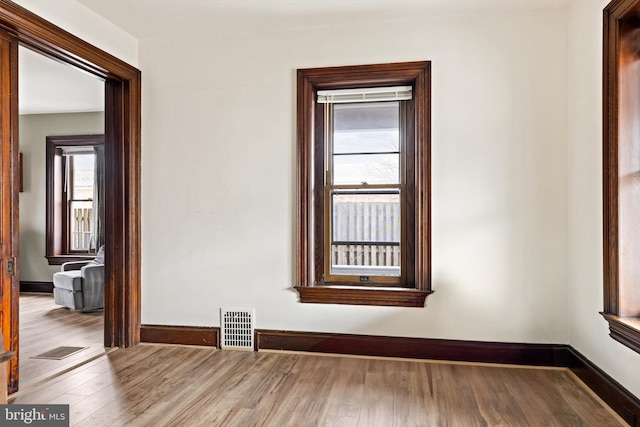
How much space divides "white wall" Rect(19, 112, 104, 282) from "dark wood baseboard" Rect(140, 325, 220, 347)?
367cm

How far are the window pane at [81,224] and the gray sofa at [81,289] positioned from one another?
1.31 metres

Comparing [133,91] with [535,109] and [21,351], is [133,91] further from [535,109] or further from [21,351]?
[535,109]

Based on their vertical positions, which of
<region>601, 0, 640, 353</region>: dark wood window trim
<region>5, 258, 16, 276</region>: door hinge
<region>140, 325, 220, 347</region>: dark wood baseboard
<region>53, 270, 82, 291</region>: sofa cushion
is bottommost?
<region>140, 325, 220, 347</region>: dark wood baseboard

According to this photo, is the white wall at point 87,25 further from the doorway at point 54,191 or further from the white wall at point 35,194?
the white wall at point 35,194

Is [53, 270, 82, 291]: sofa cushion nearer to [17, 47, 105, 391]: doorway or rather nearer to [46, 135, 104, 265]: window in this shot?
[17, 47, 105, 391]: doorway

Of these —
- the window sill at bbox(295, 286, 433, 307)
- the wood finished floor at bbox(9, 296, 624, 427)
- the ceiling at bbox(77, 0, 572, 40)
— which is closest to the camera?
the wood finished floor at bbox(9, 296, 624, 427)

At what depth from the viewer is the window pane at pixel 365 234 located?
3518 millimetres

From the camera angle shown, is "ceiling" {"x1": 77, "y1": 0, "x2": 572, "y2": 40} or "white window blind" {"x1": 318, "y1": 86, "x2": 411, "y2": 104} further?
"white window blind" {"x1": 318, "y1": 86, "x2": 411, "y2": 104}

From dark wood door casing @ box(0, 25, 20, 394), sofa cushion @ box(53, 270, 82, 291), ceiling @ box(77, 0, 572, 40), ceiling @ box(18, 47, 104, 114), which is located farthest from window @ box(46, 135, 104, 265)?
dark wood door casing @ box(0, 25, 20, 394)

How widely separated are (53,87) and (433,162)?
450cm

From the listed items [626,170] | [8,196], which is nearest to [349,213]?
[626,170]

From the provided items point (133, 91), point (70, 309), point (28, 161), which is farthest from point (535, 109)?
point (28, 161)

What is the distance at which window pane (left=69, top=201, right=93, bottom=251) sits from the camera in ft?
21.5

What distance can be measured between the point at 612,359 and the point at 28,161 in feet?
24.1
